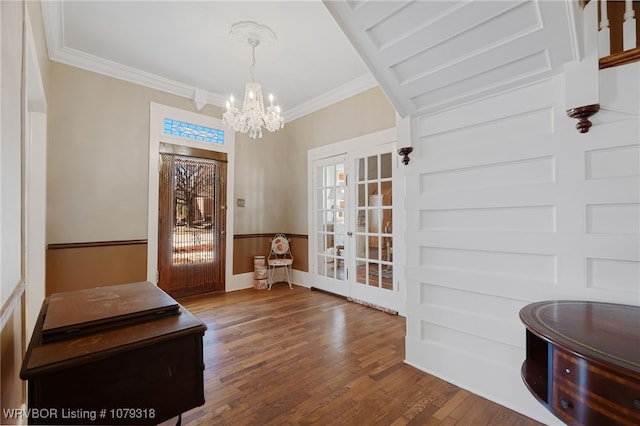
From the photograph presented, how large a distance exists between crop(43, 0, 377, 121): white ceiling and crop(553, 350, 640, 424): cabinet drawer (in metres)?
2.78

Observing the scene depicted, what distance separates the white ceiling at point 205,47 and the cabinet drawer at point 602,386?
2781mm

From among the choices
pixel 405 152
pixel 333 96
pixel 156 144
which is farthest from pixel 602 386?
pixel 156 144

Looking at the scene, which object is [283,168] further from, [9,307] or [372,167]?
[9,307]

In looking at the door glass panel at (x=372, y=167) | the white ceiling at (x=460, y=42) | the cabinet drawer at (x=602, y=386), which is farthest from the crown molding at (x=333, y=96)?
the cabinet drawer at (x=602, y=386)

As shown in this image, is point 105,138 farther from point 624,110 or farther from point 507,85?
point 624,110

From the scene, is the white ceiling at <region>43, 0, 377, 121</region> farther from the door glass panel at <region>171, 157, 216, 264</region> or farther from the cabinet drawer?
the cabinet drawer

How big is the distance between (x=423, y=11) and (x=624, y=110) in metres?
1.10

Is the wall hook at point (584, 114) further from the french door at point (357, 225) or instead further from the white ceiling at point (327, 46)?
the french door at point (357, 225)

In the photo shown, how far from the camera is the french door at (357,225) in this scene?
354 cm

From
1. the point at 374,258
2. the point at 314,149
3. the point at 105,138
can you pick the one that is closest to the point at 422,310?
the point at 374,258

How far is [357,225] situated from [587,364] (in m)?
3.05

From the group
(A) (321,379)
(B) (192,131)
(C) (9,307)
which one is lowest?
(A) (321,379)

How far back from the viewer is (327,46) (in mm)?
2980

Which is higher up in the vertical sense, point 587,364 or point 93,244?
point 93,244
